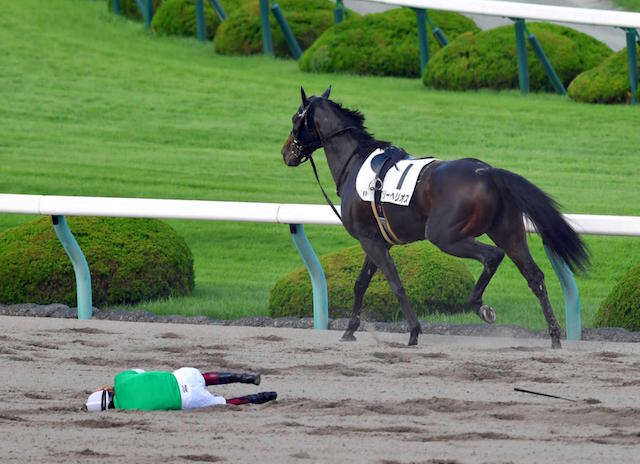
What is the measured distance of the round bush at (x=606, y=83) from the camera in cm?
1581

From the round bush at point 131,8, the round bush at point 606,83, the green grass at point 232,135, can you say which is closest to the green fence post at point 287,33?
the green grass at point 232,135

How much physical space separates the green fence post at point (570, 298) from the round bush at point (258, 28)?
11279 millimetres

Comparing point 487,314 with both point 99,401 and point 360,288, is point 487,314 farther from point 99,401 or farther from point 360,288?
point 99,401

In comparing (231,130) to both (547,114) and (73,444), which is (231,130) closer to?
(547,114)

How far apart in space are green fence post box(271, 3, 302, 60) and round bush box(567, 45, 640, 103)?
3891 mm

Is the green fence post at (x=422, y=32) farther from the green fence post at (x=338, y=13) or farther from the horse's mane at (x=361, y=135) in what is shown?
the horse's mane at (x=361, y=135)

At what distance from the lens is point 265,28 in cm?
1836

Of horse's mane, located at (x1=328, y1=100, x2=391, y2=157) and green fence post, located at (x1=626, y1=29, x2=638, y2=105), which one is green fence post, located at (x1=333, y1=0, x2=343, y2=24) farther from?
horse's mane, located at (x1=328, y1=100, x2=391, y2=157)

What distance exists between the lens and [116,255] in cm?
934

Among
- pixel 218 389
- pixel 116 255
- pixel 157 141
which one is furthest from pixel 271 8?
pixel 218 389

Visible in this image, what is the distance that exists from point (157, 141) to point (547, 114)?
4.40 metres

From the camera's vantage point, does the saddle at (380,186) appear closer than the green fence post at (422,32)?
Yes

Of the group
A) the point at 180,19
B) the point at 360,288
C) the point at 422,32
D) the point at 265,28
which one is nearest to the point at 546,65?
the point at 422,32

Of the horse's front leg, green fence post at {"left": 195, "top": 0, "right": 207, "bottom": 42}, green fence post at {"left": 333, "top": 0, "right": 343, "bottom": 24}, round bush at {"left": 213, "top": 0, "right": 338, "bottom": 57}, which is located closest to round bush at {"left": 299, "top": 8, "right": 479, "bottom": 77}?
green fence post at {"left": 333, "top": 0, "right": 343, "bottom": 24}
